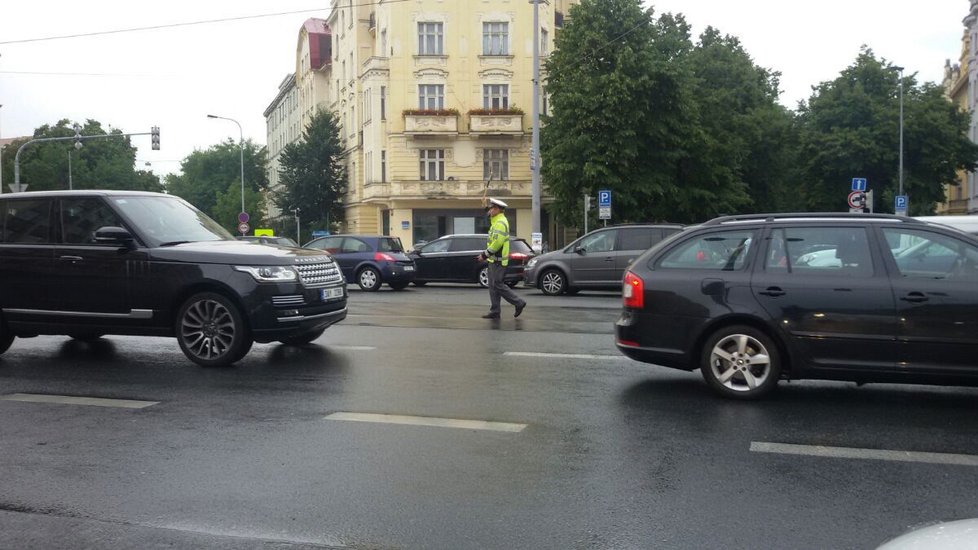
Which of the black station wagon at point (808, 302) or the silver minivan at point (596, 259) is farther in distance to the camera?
the silver minivan at point (596, 259)

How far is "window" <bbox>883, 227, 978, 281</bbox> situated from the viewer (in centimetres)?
687

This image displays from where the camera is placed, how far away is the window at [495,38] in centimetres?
4828

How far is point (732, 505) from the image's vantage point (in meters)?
4.55

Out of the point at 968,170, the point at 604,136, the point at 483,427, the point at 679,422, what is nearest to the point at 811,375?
the point at 679,422

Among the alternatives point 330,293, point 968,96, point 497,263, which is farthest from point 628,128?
point 968,96

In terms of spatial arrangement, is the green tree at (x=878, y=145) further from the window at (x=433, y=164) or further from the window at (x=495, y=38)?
the window at (x=433, y=164)

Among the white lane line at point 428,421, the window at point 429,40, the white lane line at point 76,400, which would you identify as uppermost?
the window at point 429,40

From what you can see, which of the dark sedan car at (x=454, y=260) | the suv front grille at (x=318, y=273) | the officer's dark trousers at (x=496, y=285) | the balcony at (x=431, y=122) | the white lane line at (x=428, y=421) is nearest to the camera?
the white lane line at (x=428, y=421)

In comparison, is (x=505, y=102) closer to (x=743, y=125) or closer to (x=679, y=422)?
(x=743, y=125)

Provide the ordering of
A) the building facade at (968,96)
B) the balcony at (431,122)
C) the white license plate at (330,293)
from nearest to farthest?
the white license plate at (330,293) → the balcony at (431,122) → the building facade at (968,96)

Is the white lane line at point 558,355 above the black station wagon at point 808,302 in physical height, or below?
below

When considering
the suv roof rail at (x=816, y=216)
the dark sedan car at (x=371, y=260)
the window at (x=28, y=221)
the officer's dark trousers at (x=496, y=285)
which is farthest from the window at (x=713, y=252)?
the dark sedan car at (x=371, y=260)

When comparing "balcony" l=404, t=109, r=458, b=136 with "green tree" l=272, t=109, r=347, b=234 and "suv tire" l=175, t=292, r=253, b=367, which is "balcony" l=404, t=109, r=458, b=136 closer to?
"green tree" l=272, t=109, r=347, b=234

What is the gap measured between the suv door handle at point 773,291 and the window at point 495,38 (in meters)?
42.8
